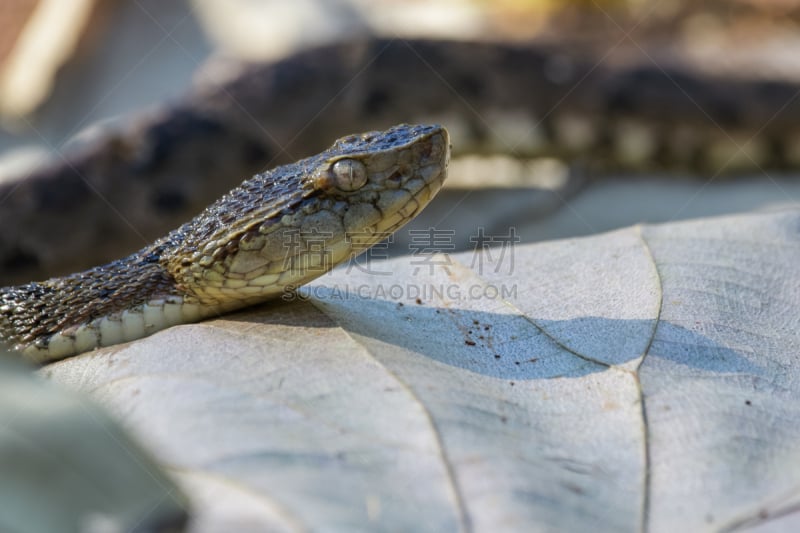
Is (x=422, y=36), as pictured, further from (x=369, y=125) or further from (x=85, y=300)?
(x=85, y=300)

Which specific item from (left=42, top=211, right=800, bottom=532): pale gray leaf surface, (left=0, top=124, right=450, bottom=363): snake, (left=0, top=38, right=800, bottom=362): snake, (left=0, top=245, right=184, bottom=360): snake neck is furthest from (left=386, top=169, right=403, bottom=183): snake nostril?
(left=0, top=38, right=800, bottom=362): snake

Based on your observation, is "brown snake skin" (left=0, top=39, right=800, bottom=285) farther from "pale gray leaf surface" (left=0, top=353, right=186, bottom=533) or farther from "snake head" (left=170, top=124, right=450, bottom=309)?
"pale gray leaf surface" (left=0, top=353, right=186, bottom=533)

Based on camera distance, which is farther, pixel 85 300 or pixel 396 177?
pixel 85 300

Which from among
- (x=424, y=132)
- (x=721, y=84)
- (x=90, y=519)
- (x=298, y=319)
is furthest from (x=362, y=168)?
(x=721, y=84)

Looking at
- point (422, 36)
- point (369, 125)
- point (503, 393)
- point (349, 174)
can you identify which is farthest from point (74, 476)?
point (422, 36)

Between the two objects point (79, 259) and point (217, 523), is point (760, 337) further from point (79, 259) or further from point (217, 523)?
point (79, 259)

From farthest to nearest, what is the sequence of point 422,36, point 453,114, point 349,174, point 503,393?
point 422,36 < point 453,114 < point 349,174 < point 503,393
